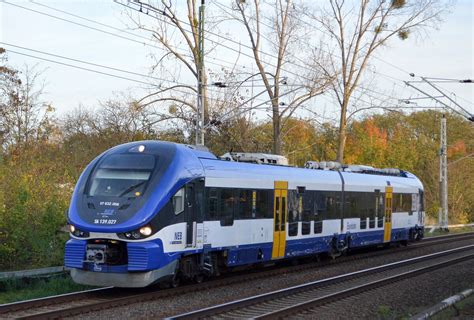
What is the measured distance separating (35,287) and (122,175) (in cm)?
304

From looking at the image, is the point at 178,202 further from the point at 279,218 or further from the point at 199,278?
the point at 279,218

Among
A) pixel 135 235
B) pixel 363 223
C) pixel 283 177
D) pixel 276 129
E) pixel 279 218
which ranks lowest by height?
pixel 135 235

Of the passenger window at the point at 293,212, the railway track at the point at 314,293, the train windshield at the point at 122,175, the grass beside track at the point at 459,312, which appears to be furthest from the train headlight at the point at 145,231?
the passenger window at the point at 293,212

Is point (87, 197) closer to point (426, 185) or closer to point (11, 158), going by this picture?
point (11, 158)

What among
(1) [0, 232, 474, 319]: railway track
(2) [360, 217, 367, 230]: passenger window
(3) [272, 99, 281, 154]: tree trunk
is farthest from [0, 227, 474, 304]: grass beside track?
(3) [272, 99, 281, 154]: tree trunk

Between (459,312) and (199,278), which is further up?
(199,278)

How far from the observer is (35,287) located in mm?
14867

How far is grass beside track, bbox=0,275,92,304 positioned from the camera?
45.6 feet

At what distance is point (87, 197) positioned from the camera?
14164mm

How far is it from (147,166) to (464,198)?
167 ft

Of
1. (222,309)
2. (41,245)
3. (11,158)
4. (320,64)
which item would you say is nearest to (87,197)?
(222,309)

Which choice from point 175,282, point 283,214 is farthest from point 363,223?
point 175,282

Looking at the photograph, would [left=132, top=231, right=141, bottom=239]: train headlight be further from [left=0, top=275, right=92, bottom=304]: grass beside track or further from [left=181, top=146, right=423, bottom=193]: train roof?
[left=181, top=146, right=423, bottom=193]: train roof

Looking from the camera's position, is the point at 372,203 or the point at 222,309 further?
the point at 372,203
